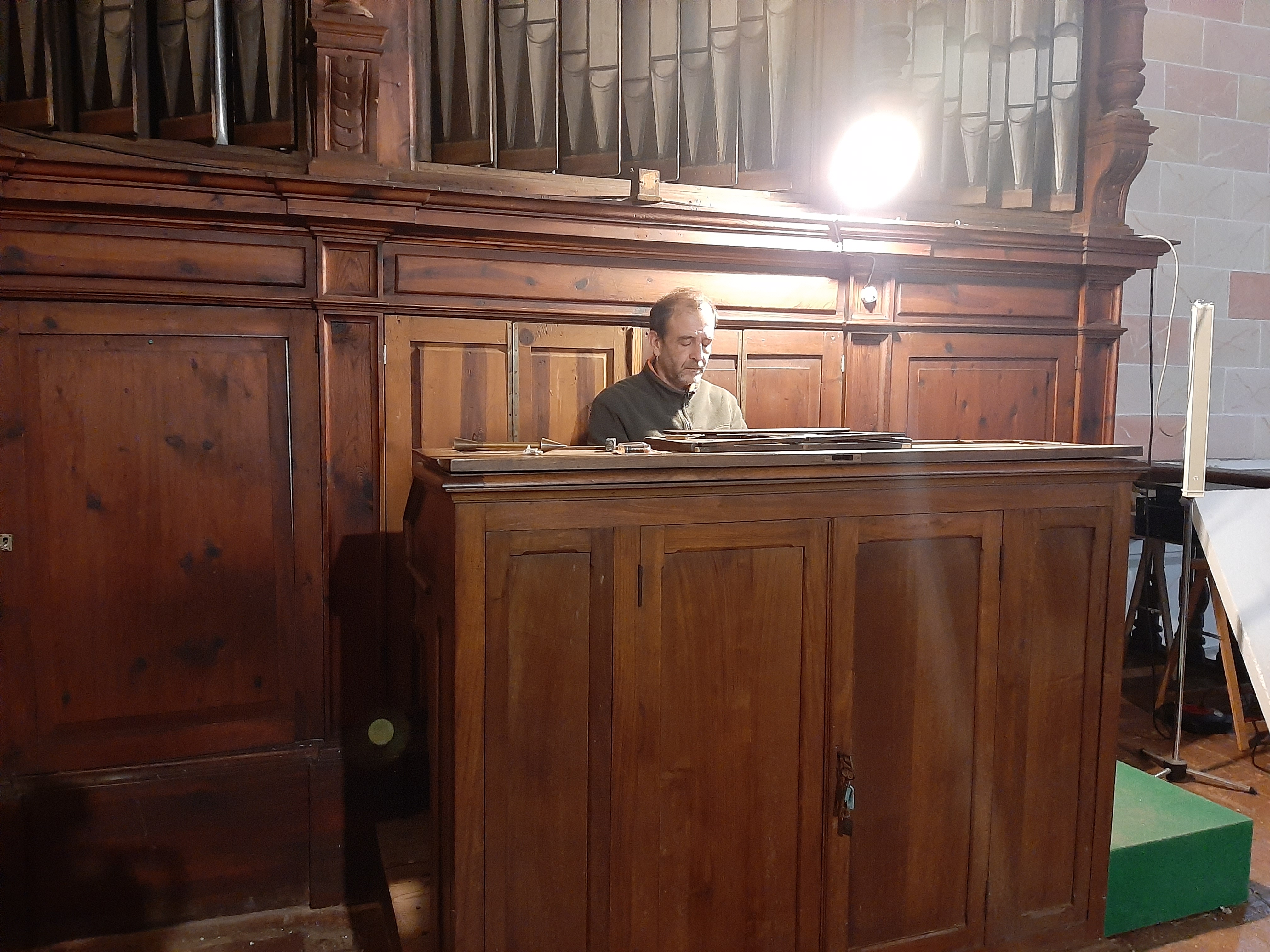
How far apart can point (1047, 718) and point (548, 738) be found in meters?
1.16

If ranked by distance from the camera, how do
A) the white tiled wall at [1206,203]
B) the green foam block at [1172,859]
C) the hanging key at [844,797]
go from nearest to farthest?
the hanging key at [844,797] < the green foam block at [1172,859] < the white tiled wall at [1206,203]

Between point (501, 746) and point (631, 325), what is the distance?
1631 millimetres

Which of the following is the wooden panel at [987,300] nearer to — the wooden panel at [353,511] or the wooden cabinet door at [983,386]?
the wooden cabinet door at [983,386]

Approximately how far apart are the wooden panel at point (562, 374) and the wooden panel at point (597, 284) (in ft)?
0.35

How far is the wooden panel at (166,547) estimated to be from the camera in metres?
2.41

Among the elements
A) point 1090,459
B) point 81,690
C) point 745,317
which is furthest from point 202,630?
point 1090,459

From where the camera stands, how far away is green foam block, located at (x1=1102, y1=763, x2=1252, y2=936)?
2.30 m

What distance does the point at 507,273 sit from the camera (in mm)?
2773

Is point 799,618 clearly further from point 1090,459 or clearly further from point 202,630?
point 202,630

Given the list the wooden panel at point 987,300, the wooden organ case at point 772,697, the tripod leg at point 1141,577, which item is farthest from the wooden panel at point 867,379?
the tripod leg at point 1141,577

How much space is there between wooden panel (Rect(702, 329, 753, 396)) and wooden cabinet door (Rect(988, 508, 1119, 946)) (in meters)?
1.27

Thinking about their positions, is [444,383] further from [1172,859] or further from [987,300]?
[1172,859]

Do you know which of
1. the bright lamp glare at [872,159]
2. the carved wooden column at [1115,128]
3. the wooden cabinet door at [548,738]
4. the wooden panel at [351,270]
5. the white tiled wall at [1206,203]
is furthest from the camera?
the white tiled wall at [1206,203]

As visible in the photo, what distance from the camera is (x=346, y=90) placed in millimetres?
2525
